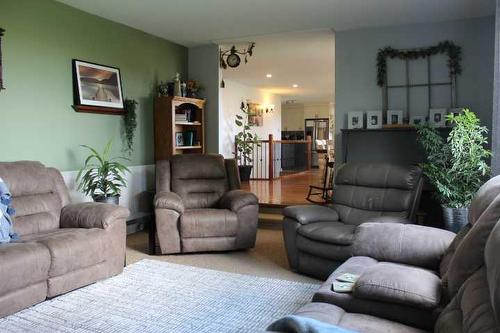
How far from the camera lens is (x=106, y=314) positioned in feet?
9.20

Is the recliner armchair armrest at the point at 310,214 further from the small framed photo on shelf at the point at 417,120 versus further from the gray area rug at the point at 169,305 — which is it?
the small framed photo on shelf at the point at 417,120

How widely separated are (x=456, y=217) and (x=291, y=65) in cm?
472

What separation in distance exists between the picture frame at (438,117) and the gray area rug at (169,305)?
2.76m

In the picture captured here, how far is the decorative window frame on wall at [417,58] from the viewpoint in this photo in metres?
4.84

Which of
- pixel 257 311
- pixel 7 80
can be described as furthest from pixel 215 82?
pixel 257 311

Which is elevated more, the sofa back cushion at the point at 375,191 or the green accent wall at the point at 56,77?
the green accent wall at the point at 56,77

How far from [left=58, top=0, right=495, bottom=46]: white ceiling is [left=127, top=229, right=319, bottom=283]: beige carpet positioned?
103 inches

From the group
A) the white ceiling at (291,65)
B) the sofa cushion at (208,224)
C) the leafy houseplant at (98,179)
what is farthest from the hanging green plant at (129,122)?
the white ceiling at (291,65)

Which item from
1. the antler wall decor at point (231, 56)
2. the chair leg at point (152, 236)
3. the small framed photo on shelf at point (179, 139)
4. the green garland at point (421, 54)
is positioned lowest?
the chair leg at point (152, 236)

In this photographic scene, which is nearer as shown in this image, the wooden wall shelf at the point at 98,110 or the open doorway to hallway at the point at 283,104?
the wooden wall shelf at the point at 98,110

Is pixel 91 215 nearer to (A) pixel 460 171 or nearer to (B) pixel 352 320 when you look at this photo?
(B) pixel 352 320

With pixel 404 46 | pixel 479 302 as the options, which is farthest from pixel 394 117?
pixel 479 302

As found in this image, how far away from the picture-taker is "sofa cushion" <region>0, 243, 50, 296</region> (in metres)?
2.66

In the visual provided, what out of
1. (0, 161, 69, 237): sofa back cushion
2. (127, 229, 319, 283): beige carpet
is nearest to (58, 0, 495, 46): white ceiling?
(0, 161, 69, 237): sofa back cushion
